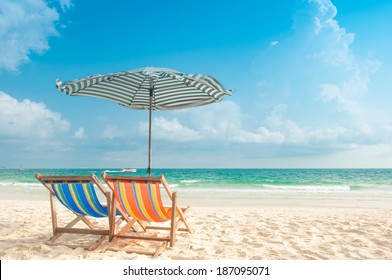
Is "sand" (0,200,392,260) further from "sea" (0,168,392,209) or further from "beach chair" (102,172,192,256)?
"sea" (0,168,392,209)

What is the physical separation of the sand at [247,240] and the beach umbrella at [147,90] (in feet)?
4.31

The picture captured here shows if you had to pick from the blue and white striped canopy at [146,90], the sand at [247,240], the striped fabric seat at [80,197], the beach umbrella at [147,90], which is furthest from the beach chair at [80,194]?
the blue and white striped canopy at [146,90]

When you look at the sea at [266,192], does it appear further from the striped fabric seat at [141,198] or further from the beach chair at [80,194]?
the beach chair at [80,194]

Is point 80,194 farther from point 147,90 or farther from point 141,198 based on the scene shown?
point 147,90

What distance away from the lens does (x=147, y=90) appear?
15.7 ft

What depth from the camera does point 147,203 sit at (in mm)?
3238

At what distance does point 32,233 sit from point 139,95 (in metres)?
2.45

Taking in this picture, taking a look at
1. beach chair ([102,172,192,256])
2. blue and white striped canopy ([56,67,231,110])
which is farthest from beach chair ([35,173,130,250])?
blue and white striped canopy ([56,67,231,110])

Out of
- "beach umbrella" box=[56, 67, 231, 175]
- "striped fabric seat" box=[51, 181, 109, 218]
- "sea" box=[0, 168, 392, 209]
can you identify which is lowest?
"sea" box=[0, 168, 392, 209]

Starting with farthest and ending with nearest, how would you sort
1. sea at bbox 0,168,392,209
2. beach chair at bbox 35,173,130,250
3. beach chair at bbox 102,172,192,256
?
sea at bbox 0,168,392,209, beach chair at bbox 35,173,130,250, beach chair at bbox 102,172,192,256

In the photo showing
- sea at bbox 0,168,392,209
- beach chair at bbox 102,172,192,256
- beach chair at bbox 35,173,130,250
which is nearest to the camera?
beach chair at bbox 102,172,192,256

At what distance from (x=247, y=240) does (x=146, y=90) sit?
2.61 m

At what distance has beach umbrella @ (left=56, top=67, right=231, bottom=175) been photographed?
13.1 feet

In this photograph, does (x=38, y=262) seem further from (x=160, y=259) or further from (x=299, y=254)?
(x=299, y=254)
